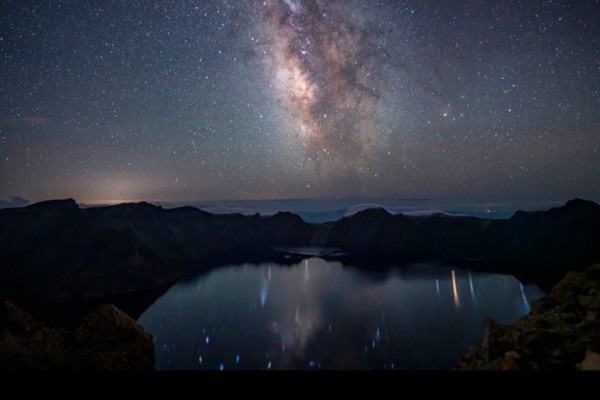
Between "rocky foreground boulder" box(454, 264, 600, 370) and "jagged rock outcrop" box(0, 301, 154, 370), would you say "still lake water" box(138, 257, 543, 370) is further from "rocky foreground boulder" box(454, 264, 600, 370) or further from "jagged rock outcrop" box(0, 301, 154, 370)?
"rocky foreground boulder" box(454, 264, 600, 370)

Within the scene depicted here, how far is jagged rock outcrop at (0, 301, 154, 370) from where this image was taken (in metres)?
4.09

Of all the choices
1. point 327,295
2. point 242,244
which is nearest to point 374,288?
point 327,295

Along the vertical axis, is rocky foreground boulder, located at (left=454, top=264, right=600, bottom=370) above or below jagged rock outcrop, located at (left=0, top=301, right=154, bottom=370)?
above

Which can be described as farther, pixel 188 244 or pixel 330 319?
pixel 188 244

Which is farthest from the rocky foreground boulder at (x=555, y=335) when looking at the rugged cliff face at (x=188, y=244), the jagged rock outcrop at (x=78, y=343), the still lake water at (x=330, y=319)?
the rugged cliff face at (x=188, y=244)

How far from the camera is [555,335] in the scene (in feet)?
10.2

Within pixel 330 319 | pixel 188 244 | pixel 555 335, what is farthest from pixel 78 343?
pixel 188 244

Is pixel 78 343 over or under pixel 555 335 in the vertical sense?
under

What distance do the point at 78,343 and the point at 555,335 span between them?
294 inches

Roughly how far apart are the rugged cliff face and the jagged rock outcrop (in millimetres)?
11663

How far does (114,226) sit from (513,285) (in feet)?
108

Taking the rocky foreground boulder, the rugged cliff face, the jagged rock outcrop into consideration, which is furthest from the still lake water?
the rocky foreground boulder

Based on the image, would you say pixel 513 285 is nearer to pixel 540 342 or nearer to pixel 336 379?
pixel 540 342

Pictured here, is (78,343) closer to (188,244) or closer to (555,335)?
(555,335)
